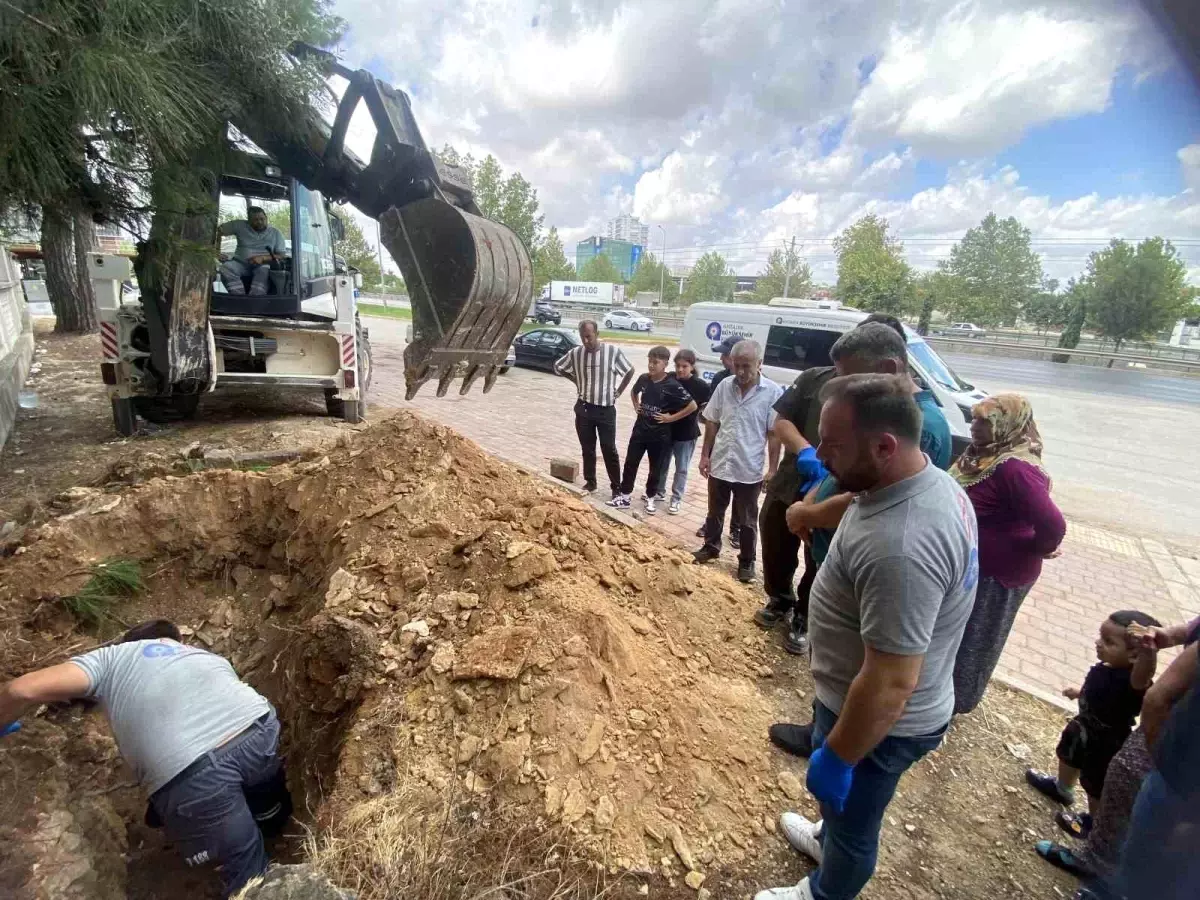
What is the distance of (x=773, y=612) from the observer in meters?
3.81

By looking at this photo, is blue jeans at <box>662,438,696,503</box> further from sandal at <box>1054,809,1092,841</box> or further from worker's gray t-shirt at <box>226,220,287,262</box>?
worker's gray t-shirt at <box>226,220,287,262</box>

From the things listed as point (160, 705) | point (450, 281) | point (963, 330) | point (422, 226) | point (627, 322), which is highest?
point (963, 330)

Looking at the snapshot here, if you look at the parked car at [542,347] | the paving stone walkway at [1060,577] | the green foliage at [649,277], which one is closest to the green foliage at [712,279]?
the green foliage at [649,277]

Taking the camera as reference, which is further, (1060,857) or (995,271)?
(995,271)

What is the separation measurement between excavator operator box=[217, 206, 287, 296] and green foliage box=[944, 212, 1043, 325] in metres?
45.2

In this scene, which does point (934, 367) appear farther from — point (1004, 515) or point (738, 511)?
point (1004, 515)

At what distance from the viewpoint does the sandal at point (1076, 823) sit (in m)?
2.48

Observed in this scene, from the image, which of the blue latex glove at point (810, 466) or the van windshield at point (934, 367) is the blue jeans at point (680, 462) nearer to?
the blue latex glove at point (810, 466)

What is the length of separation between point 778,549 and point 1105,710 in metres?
1.67

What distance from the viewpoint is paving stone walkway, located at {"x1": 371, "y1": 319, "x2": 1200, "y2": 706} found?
152 inches

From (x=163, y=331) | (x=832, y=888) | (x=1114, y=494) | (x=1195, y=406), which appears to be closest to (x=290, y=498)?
(x=163, y=331)

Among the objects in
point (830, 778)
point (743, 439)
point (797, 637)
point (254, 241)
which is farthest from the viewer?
point (254, 241)

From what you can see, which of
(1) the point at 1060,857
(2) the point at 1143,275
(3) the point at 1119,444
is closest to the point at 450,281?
(1) the point at 1060,857

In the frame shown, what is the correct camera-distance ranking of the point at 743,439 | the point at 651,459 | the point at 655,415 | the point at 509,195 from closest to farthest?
1. the point at 743,439
2. the point at 655,415
3. the point at 651,459
4. the point at 509,195
